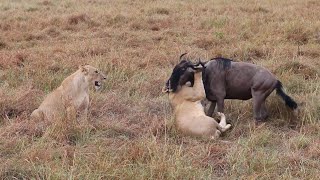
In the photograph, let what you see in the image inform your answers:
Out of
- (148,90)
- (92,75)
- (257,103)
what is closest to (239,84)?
(257,103)

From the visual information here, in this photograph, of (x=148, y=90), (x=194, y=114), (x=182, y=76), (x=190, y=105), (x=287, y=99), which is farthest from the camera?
(x=148, y=90)

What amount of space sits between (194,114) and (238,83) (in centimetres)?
81

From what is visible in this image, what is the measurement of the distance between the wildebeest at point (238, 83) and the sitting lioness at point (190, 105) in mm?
39

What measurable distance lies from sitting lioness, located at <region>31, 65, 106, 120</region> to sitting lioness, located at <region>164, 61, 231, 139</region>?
1.05 metres

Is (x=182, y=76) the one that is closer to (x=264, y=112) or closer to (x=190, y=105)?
(x=190, y=105)

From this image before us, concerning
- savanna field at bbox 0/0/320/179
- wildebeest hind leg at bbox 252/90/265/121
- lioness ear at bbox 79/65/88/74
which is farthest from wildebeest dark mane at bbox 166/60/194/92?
lioness ear at bbox 79/65/88/74

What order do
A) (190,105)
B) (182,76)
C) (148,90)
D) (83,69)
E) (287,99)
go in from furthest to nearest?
(148,90) → (83,69) → (182,76) → (287,99) → (190,105)

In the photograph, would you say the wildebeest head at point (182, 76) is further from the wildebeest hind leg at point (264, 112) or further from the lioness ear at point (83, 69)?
the lioness ear at point (83, 69)

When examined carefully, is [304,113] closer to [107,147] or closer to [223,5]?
[107,147]

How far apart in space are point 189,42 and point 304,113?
4682 mm

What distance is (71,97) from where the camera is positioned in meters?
5.99

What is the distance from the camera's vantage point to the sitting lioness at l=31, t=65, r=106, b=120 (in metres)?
5.68

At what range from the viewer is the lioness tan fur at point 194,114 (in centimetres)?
538

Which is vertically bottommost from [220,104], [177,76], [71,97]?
[220,104]
